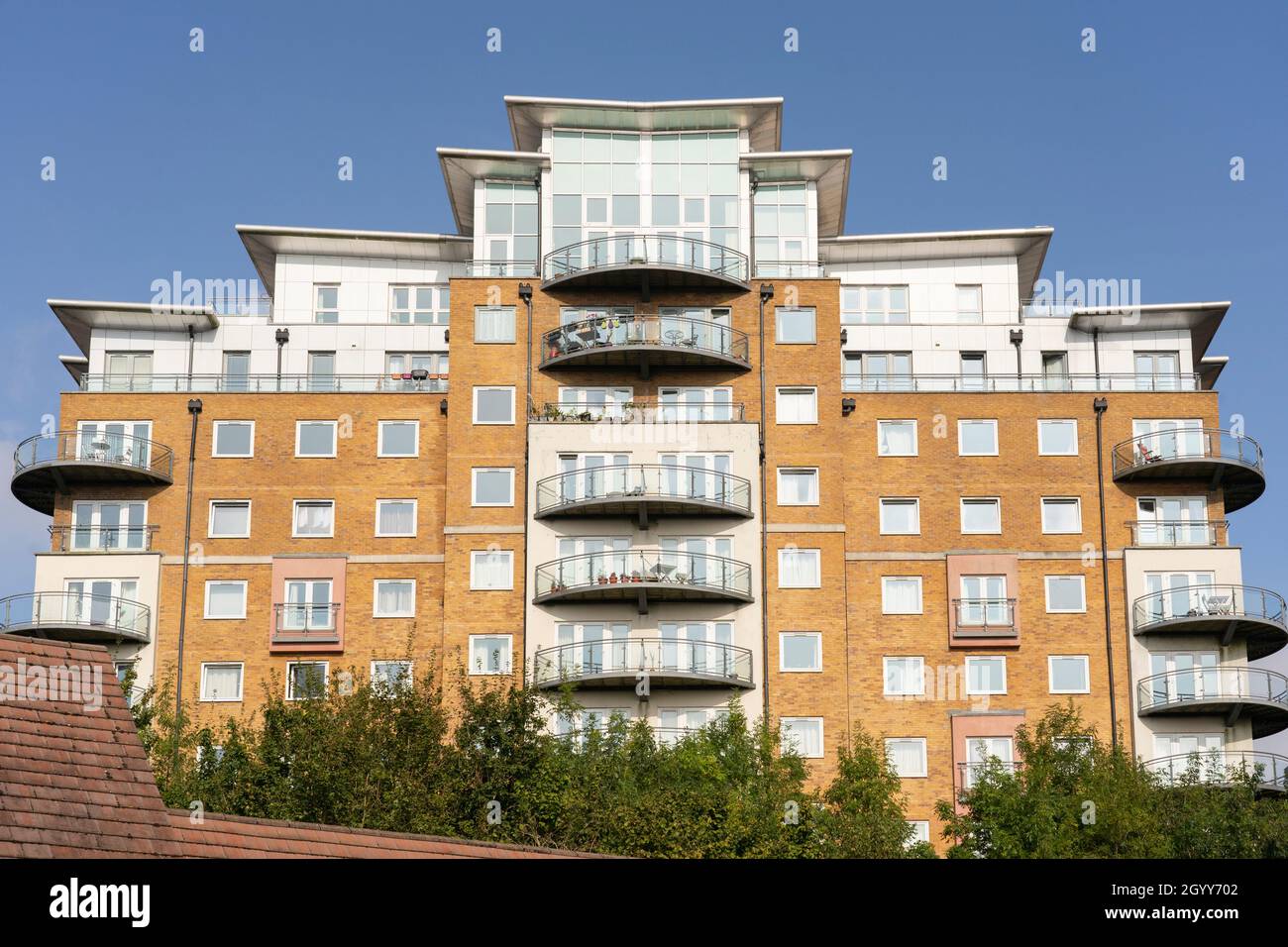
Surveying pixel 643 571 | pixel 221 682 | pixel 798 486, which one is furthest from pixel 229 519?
pixel 798 486

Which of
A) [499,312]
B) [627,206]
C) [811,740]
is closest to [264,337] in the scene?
[499,312]

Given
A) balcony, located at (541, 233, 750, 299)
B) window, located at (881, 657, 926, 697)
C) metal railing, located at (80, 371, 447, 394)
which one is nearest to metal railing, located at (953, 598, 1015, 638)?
window, located at (881, 657, 926, 697)

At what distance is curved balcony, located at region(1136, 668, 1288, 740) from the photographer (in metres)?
53.2

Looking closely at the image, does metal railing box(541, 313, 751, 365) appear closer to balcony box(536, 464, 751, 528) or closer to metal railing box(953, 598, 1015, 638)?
balcony box(536, 464, 751, 528)

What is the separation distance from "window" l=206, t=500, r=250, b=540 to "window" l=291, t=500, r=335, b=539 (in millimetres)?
1550

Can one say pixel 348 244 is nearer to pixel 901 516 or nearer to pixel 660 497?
pixel 660 497

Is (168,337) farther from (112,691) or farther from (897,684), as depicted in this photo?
(112,691)

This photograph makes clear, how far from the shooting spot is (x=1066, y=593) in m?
55.4

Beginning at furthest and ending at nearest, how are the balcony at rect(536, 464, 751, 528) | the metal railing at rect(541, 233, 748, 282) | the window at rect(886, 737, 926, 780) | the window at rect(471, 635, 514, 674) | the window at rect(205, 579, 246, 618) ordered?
the metal railing at rect(541, 233, 748, 282) < the window at rect(205, 579, 246, 618) < the balcony at rect(536, 464, 751, 528) < the window at rect(886, 737, 926, 780) < the window at rect(471, 635, 514, 674)

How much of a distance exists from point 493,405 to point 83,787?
38666 millimetres

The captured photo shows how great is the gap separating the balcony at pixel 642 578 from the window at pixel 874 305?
1237 centimetres

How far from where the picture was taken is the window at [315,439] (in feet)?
184

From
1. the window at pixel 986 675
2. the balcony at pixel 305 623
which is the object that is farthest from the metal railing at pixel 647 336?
the window at pixel 986 675
